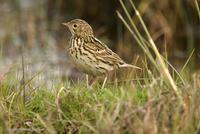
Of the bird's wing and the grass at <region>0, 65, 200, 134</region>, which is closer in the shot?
the grass at <region>0, 65, 200, 134</region>

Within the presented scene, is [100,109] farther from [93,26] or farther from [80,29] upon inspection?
[93,26]

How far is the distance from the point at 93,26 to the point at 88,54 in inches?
234

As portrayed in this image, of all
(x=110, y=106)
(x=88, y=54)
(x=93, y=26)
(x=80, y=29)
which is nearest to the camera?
(x=110, y=106)

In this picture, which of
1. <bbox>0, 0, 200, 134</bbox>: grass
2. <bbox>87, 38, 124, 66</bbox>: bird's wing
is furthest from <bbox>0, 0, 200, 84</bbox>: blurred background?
<bbox>0, 0, 200, 134</bbox>: grass

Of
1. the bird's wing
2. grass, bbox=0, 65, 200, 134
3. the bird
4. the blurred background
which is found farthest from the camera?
the blurred background

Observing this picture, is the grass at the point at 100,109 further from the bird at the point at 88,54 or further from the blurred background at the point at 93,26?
the blurred background at the point at 93,26

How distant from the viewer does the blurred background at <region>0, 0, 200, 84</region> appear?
1188 centimetres

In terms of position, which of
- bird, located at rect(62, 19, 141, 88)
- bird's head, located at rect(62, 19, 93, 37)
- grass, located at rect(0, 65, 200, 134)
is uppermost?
bird's head, located at rect(62, 19, 93, 37)

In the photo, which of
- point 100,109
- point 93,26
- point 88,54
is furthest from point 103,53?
point 93,26

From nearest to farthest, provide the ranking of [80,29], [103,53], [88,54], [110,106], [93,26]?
[110,106]
[88,54]
[103,53]
[80,29]
[93,26]

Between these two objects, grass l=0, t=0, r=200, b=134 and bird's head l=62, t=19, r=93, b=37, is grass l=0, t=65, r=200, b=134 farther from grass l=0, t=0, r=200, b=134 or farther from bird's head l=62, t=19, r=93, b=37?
bird's head l=62, t=19, r=93, b=37

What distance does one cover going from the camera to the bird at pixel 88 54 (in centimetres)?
712

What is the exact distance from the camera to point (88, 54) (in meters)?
7.22

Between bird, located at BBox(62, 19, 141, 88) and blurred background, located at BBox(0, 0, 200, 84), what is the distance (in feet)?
10.6
